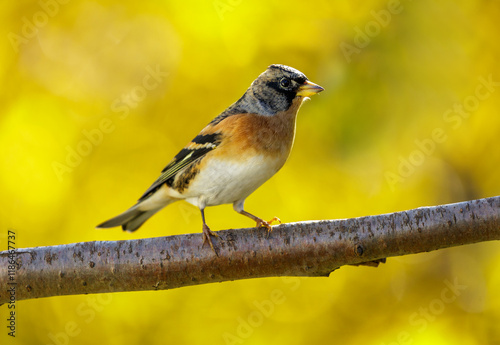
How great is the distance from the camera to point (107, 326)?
4.10 metres

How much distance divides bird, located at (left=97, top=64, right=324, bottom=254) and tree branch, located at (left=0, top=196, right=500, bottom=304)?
1.40ft

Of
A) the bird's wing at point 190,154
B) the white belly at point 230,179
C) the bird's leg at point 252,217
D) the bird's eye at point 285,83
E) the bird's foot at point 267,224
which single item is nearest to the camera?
the bird's foot at point 267,224

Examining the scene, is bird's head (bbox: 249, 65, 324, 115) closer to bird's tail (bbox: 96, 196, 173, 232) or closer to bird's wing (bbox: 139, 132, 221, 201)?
bird's wing (bbox: 139, 132, 221, 201)

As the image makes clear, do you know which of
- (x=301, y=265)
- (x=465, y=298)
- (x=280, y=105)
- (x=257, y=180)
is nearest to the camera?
(x=301, y=265)

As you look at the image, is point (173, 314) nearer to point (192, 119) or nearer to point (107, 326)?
point (107, 326)

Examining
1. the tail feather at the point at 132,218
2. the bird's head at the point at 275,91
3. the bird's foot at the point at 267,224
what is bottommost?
the bird's foot at the point at 267,224

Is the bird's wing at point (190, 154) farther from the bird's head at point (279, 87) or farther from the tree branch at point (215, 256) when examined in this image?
the tree branch at point (215, 256)

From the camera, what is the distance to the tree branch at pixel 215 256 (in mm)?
3430

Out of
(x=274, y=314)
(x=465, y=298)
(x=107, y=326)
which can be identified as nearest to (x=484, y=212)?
(x=465, y=298)

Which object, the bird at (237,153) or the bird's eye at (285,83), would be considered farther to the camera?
the bird's eye at (285,83)

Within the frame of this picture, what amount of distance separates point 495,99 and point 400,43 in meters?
0.87

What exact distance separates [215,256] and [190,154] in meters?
1.15

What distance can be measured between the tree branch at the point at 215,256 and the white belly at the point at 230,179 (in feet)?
1.84

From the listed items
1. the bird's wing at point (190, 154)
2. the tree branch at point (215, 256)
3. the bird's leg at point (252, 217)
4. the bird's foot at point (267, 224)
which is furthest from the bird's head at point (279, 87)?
the tree branch at point (215, 256)
